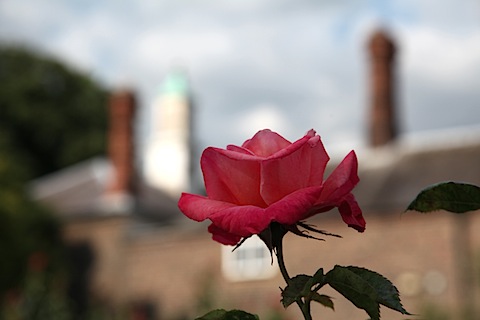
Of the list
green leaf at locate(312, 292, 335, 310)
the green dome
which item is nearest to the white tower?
the green dome

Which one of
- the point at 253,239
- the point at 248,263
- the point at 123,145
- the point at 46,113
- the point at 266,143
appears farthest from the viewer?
the point at 46,113

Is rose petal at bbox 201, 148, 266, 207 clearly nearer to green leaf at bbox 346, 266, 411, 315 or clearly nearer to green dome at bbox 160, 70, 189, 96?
green leaf at bbox 346, 266, 411, 315

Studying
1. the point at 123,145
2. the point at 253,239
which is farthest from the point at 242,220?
the point at 123,145

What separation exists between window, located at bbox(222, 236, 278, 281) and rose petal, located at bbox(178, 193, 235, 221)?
1735 cm

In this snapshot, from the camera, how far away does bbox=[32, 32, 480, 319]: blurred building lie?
55.3 feet

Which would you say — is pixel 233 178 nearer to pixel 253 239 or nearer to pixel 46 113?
pixel 253 239

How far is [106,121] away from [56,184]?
14054 millimetres

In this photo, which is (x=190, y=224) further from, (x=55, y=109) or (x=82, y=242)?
(x=55, y=109)

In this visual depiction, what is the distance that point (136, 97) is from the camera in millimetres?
23188

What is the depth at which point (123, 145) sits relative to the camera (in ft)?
75.1

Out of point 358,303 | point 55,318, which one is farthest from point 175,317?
point 358,303

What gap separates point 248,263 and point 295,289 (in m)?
18.2

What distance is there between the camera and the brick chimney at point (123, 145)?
74.9 ft

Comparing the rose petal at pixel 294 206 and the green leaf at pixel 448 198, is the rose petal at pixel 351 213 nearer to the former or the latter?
the rose petal at pixel 294 206
